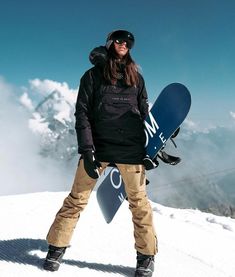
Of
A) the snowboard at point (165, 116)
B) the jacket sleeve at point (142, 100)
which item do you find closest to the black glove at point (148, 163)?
the snowboard at point (165, 116)

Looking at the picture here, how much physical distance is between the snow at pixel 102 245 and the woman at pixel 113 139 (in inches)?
13.5

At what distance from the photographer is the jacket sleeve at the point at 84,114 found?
369 centimetres

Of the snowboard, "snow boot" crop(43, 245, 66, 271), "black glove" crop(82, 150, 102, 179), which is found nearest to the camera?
"black glove" crop(82, 150, 102, 179)

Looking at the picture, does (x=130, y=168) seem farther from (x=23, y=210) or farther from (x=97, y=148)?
(x=23, y=210)

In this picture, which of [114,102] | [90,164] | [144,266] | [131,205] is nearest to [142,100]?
[114,102]

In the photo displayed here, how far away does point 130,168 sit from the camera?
12.6 feet

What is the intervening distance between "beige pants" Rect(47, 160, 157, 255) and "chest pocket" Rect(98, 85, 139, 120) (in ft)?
1.62

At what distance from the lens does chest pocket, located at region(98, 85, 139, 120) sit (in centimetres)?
378

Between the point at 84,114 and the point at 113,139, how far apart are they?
37cm

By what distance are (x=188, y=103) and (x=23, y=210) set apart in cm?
374

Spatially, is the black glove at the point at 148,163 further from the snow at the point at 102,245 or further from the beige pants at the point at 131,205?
the snow at the point at 102,245

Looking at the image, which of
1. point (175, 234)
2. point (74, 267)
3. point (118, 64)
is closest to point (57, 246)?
point (74, 267)

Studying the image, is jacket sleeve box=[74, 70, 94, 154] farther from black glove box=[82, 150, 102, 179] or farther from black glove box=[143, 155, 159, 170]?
black glove box=[143, 155, 159, 170]

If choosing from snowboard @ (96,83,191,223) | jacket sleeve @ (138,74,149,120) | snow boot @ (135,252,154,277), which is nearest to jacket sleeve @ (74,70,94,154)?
jacket sleeve @ (138,74,149,120)
